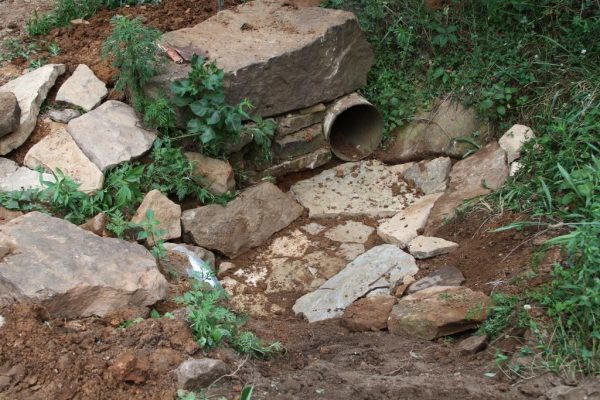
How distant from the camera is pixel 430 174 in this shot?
607cm

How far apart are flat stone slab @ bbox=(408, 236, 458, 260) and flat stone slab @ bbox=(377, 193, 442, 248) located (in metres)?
0.20

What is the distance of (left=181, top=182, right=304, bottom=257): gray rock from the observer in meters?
5.29

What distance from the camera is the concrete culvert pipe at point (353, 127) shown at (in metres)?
6.28

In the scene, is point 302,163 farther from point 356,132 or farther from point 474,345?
point 474,345

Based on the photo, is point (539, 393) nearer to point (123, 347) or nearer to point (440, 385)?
point (440, 385)

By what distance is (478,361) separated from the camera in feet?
12.3

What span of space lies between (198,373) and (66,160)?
2.42 meters

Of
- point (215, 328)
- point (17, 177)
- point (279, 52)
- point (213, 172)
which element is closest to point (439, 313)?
point (215, 328)

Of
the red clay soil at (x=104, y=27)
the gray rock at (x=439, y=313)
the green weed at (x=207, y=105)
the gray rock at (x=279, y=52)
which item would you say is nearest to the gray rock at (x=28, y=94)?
the red clay soil at (x=104, y=27)

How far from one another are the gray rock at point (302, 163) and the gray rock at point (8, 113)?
1.87 m

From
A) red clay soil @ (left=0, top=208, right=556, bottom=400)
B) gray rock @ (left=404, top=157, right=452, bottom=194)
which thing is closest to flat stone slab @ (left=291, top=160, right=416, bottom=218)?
gray rock @ (left=404, top=157, right=452, bottom=194)

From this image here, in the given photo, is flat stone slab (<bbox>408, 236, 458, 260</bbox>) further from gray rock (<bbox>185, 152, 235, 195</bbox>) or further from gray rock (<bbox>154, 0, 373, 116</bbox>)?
gray rock (<bbox>154, 0, 373, 116</bbox>)

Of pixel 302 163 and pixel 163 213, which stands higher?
pixel 163 213

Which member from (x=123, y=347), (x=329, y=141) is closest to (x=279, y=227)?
(x=329, y=141)
